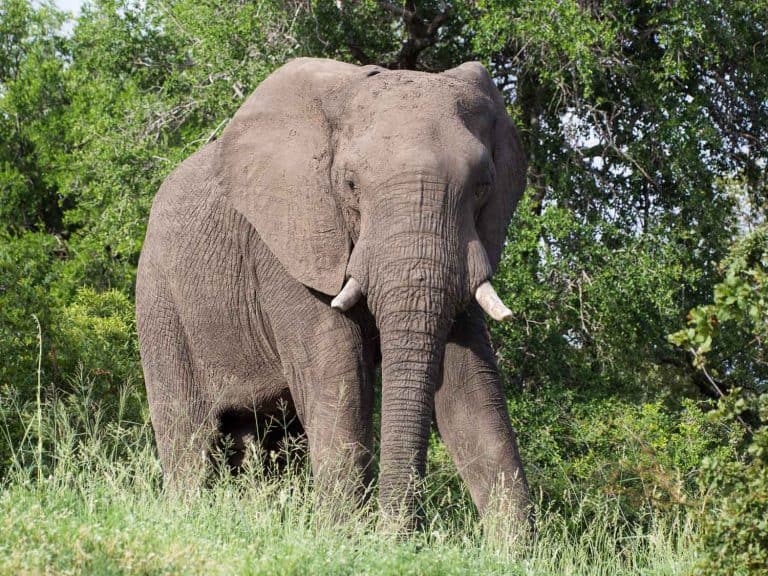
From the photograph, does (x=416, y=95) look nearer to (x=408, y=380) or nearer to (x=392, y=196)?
(x=392, y=196)

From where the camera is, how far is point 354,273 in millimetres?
6840

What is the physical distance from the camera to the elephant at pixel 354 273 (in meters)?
6.65

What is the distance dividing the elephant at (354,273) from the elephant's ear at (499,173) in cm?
1

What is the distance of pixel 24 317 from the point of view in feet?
34.2

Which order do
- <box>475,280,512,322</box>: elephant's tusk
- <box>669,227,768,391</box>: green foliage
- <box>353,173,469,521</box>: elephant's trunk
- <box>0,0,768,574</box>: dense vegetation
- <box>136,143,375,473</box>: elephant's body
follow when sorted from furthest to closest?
<box>0,0,768,574</box>: dense vegetation < <box>136,143,375,473</box>: elephant's body < <box>353,173,469,521</box>: elephant's trunk < <box>475,280,512,322</box>: elephant's tusk < <box>669,227,768,391</box>: green foliage

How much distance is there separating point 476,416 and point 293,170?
5.30ft

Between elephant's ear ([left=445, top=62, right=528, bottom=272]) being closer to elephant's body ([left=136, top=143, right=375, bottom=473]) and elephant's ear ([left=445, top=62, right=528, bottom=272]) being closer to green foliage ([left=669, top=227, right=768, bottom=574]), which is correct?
elephant's body ([left=136, top=143, right=375, bottom=473])

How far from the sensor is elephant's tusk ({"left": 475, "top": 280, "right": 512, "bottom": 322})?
646cm

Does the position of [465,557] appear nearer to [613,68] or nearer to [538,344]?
[538,344]

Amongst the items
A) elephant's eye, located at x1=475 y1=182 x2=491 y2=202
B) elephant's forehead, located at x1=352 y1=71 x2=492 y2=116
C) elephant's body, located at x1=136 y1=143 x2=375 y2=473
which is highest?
elephant's forehead, located at x1=352 y1=71 x2=492 y2=116

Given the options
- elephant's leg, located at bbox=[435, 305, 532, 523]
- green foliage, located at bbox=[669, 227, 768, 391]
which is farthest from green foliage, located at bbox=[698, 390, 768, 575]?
elephant's leg, located at bbox=[435, 305, 532, 523]

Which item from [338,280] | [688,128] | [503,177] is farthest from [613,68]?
[338,280]

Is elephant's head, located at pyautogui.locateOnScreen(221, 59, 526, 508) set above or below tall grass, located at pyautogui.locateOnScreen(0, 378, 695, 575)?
above

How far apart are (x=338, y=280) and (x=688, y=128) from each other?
604cm
